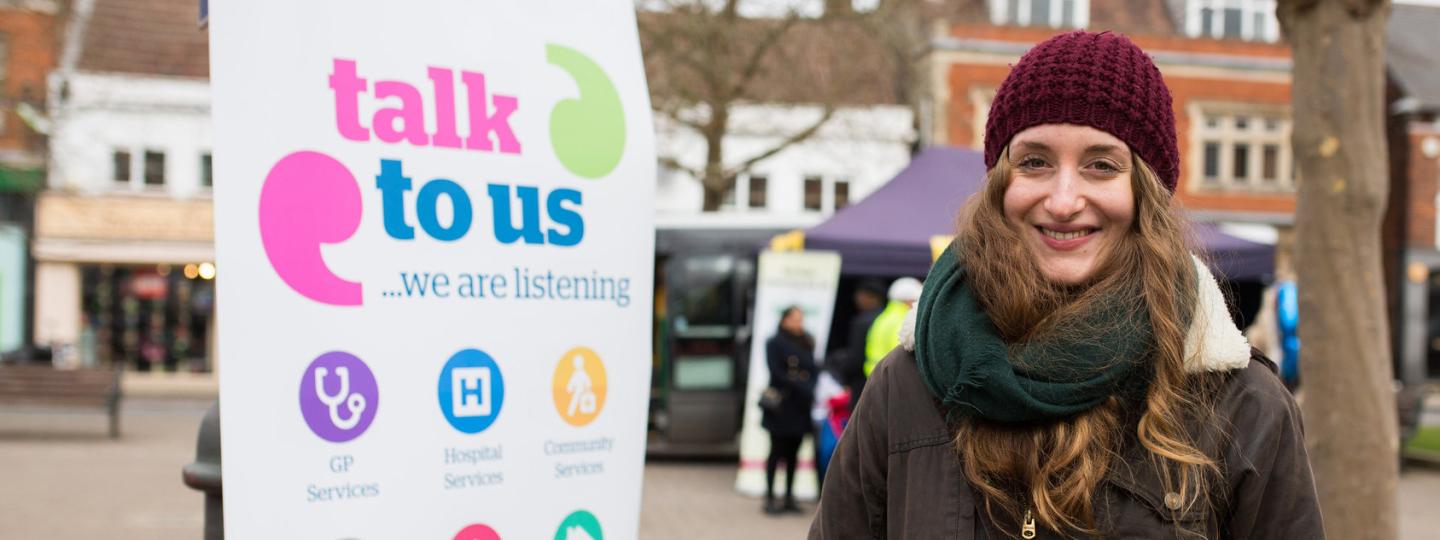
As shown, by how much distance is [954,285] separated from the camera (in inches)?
73.7

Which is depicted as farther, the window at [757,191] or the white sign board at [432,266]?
the window at [757,191]

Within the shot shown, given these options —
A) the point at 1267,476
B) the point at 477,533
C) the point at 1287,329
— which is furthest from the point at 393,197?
the point at 1287,329

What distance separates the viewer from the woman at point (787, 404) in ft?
31.7

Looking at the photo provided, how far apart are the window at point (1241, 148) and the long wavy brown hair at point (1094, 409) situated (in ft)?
88.1

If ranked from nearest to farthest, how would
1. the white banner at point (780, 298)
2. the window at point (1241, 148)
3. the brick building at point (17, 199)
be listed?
1. the white banner at point (780, 298)
2. the brick building at point (17, 199)
3. the window at point (1241, 148)

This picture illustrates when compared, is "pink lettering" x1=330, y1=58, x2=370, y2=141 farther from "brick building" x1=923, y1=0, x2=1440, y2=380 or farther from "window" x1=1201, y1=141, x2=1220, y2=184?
"window" x1=1201, y1=141, x2=1220, y2=184

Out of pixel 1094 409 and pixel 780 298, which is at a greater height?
pixel 1094 409

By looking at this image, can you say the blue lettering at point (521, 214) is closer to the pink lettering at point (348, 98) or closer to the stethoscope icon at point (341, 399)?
the pink lettering at point (348, 98)

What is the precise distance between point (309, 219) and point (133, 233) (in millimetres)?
26168

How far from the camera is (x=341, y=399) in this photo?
217 cm

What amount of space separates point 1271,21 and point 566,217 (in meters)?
29.0

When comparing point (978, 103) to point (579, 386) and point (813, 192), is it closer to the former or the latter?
point (813, 192)

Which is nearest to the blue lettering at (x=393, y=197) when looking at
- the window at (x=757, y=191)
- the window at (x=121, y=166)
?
the window at (x=121, y=166)

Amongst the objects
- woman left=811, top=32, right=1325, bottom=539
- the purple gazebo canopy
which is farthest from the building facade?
woman left=811, top=32, right=1325, bottom=539
